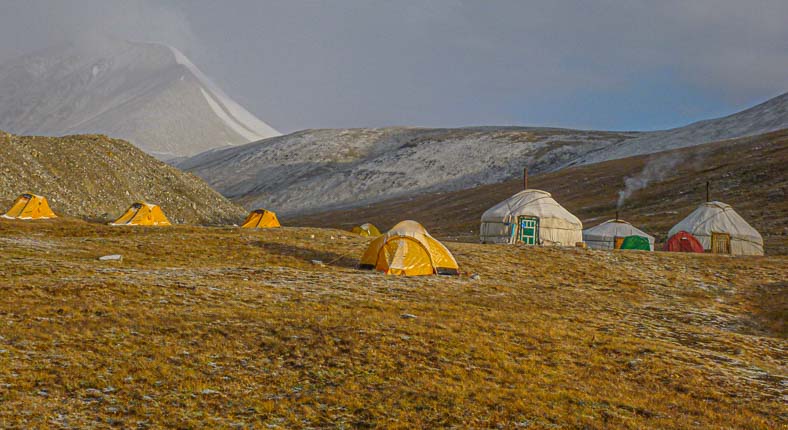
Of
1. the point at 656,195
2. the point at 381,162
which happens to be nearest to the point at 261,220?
the point at 656,195

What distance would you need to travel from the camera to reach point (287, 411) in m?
9.62

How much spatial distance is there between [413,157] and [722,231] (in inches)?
4216

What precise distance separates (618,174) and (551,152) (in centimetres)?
4357

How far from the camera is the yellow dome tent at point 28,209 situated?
4066cm

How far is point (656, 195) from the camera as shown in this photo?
73.7 meters


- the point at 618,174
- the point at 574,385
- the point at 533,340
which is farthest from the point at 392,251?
the point at 618,174

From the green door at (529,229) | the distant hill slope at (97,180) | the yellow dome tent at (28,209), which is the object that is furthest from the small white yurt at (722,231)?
the distant hill slope at (97,180)

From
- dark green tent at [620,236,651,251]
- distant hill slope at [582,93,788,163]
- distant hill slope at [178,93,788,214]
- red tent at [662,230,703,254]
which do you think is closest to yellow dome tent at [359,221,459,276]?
dark green tent at [620,236,651,251]

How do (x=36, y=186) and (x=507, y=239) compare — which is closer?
(x=507, y=239)

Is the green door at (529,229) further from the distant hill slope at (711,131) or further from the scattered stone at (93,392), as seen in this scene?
the distant hill slope at (711,131)

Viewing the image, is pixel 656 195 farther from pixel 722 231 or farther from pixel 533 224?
pixel 533 224

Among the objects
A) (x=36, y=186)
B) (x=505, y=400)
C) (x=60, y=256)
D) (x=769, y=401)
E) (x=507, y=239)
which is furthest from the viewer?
(x=36, y=186)

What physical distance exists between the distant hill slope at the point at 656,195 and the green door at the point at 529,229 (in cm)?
1685

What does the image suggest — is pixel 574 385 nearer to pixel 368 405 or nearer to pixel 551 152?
pixel 368 405
